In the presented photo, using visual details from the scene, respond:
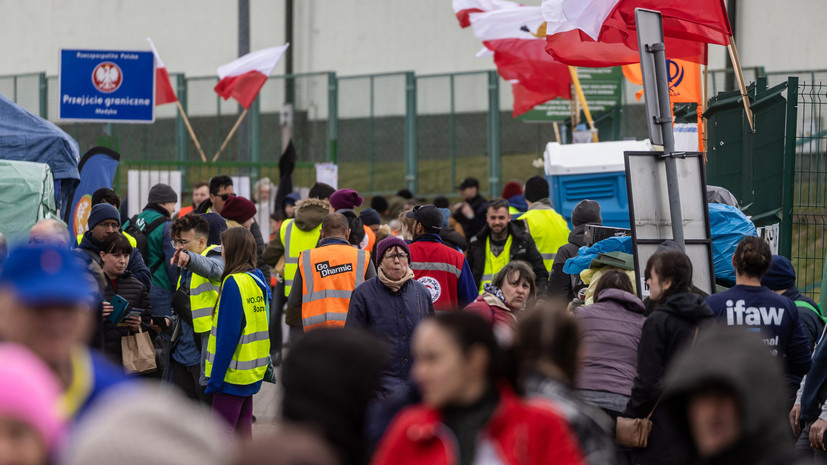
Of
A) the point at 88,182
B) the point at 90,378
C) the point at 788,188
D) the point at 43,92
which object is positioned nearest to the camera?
the point at 90,378

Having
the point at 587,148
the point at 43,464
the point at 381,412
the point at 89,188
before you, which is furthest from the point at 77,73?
the point at 43,464

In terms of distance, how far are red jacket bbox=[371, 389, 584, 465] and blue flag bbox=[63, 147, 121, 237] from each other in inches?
343

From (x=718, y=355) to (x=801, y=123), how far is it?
7.69 metres

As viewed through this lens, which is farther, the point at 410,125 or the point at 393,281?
the point at 410,125

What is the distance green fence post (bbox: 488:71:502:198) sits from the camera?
816 inches

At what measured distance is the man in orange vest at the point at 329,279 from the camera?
808cm

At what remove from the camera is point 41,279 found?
316 centimetres

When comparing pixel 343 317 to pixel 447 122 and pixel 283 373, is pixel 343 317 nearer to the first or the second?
pixel 283 373

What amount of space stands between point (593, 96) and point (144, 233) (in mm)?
11821

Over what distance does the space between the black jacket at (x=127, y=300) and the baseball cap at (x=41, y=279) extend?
5.07m

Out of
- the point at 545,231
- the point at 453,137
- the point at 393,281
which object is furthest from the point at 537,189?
the point at 453,137

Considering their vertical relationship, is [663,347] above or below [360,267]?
below

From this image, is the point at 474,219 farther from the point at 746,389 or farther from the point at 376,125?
the point at 746,389

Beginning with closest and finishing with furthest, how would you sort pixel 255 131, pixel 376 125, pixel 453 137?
pixel 453 137 → pixel 376 125 → pixel 255 131
